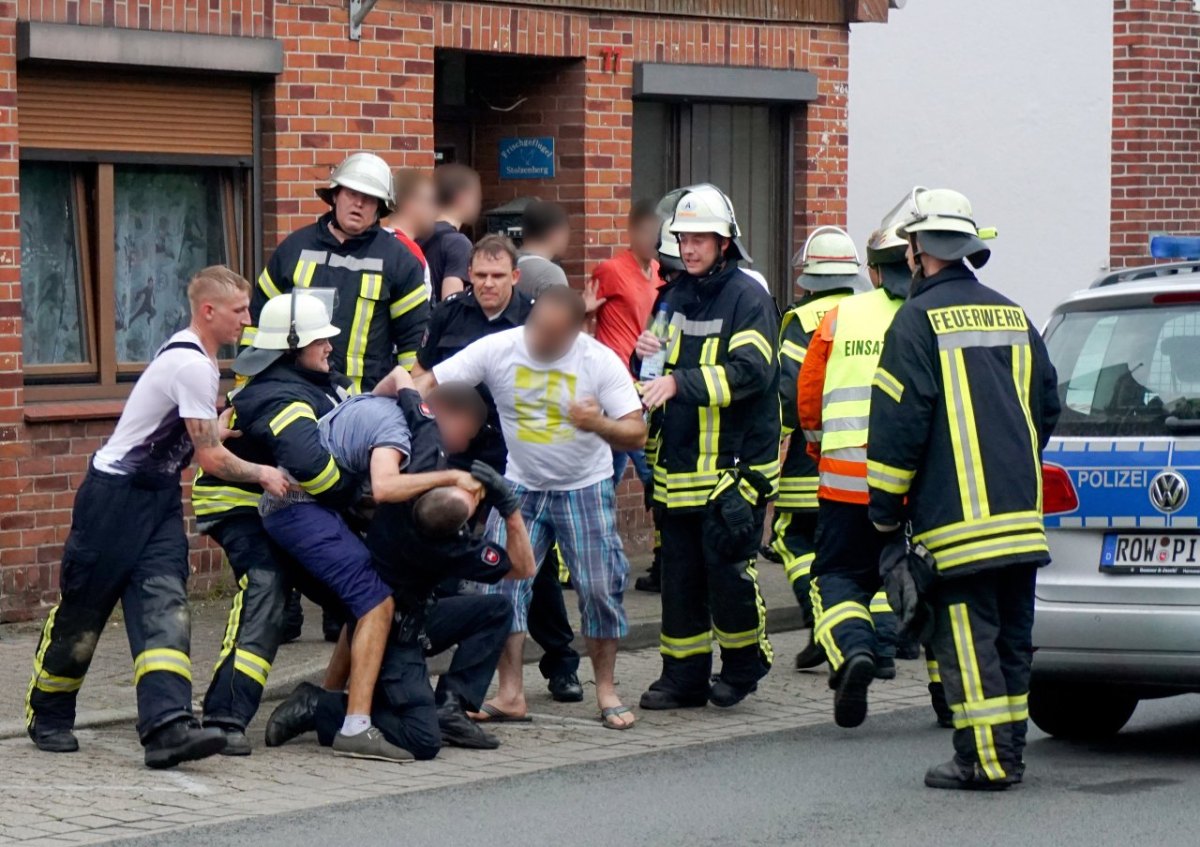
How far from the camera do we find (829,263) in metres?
9.85

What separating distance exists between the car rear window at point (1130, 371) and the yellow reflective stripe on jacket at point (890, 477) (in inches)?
29.9

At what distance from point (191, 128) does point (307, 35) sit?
779 mm

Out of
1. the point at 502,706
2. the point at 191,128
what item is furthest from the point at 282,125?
the point at 502,706

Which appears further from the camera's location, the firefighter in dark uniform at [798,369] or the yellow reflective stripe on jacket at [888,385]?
the firefighter in dark uniform at [798,369]

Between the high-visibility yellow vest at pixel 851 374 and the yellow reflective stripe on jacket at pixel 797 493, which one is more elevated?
the high-visibility yellow vest at pixel 851 374

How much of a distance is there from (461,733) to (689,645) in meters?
1.21

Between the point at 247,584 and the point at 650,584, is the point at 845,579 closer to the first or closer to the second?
the point at 247,584

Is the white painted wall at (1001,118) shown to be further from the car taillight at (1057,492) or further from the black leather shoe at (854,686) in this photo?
the black leather shoe at (854,686)

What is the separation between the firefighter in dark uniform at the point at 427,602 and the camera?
7.86m

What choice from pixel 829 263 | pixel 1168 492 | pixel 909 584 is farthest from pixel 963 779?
pixel 829 263

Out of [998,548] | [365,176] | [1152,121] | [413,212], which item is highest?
[1152,121]

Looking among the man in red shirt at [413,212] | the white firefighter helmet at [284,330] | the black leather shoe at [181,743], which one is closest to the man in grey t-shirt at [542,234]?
the man in red shirt at [413,212]

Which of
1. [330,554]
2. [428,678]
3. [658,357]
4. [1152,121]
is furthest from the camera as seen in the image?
[1152,121]

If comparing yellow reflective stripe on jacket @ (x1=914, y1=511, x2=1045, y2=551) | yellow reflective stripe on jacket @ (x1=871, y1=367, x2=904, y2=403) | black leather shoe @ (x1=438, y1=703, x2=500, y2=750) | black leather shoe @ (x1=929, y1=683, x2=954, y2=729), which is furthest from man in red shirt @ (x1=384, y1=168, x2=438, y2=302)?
yellow reflective stripe on jacket @ (x1=914, y1=511, x2=1045, y2=551)
